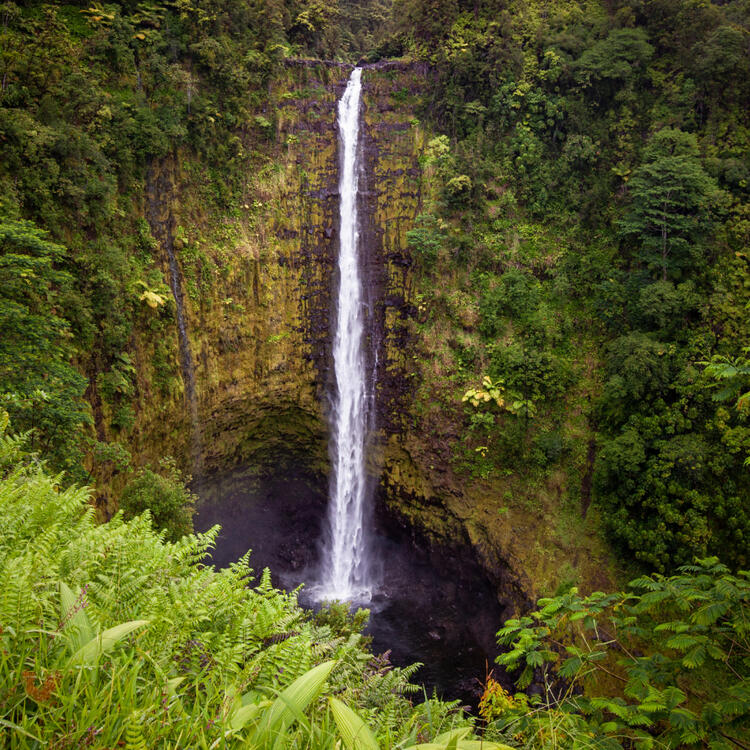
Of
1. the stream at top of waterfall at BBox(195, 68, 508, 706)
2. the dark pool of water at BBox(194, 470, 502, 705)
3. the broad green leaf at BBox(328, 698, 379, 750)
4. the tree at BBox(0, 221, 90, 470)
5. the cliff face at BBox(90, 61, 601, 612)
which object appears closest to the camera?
the broad green leaf at BBox(328, 698, 379, 750)

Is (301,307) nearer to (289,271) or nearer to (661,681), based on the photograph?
(289,271)

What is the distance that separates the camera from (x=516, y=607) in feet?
42.3

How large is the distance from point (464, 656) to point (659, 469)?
747cm

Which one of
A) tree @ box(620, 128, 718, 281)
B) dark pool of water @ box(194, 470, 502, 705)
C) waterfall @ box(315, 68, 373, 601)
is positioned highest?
tree @ box(620, 128, 718, 281)

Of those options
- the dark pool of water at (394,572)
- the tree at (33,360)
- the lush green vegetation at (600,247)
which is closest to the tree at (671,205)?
the lush green vegetation at (600,247)

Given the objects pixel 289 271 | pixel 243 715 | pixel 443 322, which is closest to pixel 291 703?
pixel 243 715

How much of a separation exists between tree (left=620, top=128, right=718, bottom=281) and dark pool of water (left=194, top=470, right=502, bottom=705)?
10.6 metres

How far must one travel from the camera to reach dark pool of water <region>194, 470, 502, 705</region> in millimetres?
12883

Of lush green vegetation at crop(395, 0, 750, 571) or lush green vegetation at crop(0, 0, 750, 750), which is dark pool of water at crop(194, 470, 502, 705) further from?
lush green vegetation at crop(395, 0, 750, 571)

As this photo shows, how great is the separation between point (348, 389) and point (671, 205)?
1131 cm

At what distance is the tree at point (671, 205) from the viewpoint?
39.3 feet

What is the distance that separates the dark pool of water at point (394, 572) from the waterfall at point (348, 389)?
32.0 inches

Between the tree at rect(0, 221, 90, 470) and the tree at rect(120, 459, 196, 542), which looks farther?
the tree at rect(120, 459, 196, 542)

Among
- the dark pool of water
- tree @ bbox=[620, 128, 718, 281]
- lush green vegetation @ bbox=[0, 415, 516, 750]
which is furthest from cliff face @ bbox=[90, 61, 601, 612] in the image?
Answer: lush green vegetation @ bbox=[0, 415, 516, 750]
